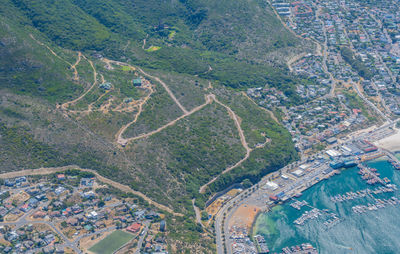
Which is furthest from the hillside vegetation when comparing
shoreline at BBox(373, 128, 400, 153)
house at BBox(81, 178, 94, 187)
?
shoreline at BBox(373, 128, 400, 153)

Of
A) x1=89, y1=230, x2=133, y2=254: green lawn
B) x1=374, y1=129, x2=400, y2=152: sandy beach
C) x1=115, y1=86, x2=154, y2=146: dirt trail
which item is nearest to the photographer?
x1=89, y1=230, x2=133, y2=254: green lawn

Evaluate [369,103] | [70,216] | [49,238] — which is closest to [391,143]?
[369,103]

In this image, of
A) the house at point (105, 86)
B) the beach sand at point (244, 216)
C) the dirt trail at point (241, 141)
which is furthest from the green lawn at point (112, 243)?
the house at point (105, 86)

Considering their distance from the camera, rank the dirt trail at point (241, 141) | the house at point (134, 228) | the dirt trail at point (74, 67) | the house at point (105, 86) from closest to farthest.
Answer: the house at point (134, 228) → the dirt trail at point (241, 141) → the house at point (105, 86) → the dirt trail at point (74, 67)

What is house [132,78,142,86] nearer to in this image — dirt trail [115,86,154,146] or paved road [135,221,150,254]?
dirt trail [115,86,154,146]

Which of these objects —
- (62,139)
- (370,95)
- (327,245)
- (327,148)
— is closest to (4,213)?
(62,139)

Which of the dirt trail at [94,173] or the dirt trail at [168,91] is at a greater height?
the dirt trail at [168,91]

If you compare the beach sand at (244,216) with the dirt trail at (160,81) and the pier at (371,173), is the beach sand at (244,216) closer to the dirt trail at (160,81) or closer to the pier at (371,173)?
the pier at (371,173)
